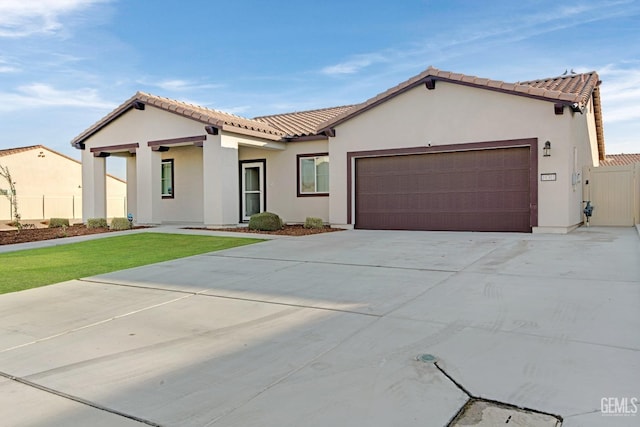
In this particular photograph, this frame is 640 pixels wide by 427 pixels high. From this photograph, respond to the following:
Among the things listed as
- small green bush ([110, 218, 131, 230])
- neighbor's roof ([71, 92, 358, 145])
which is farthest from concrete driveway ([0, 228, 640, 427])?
small green bush ([110, 218, 131, 230])

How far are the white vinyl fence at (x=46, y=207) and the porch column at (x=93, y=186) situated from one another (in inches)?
529

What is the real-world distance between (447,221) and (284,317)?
9677 millimetres

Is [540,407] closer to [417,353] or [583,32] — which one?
[417,353]

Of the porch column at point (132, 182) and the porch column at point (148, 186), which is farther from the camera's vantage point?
the porch column at point (132, 182)

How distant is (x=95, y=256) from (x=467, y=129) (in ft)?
34.5

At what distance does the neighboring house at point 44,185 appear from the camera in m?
29.2

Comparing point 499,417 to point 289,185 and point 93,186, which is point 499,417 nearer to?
point 289,185

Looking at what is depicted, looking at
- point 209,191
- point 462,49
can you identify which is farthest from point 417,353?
point 462,49

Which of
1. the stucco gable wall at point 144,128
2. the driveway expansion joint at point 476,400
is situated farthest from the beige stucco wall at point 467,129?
the driveway expansion joint at point 476,400

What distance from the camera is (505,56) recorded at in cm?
1595

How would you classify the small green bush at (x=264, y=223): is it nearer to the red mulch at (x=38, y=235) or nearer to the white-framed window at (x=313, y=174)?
the white-framed window at (x=313, y=174)

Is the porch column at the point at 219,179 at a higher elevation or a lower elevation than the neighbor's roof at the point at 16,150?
lower

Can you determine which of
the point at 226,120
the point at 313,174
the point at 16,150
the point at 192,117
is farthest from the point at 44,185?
the point at 313,174

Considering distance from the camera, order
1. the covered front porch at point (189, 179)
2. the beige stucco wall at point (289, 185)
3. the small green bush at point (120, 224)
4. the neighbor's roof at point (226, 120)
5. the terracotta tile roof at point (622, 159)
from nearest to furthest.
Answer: the covered front porch at point (189, 179), the neighbor's roof at point (226, 120), the small green bush at point (120, 224), the beige stucco wall at point (289, 185), the terracotta tile roof at point (622, 159)
